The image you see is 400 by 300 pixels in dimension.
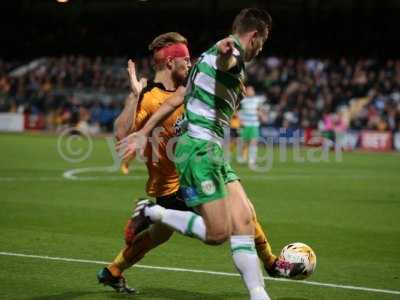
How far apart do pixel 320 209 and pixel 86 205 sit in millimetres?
3863

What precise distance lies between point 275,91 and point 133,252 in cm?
3253

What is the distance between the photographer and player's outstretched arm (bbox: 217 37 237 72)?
5859 mm

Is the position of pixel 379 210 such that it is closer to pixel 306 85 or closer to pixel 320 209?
pixel 320 209

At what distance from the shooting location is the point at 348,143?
35000 millimetres

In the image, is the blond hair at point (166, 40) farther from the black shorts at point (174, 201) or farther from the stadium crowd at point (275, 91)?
the stadium crowd at point (275, 91)

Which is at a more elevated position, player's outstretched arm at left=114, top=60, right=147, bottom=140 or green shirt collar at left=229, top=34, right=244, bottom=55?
green shirt collar at left=229, top=34, right=244, bottom=55

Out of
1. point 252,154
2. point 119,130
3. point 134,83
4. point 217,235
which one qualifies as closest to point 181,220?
point 217,235

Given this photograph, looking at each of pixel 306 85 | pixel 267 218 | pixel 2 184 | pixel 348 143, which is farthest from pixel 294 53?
pixel 267 218

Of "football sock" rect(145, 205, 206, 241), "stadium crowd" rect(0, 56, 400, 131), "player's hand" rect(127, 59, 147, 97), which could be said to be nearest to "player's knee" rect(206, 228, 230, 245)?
"football sock" rect(145, 205, 206, 241)

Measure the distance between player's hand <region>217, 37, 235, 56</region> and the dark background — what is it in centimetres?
3691

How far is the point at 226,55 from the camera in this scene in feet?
19.4

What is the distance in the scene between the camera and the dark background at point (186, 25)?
4256cm

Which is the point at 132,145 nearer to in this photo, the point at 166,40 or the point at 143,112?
the point at 143,112

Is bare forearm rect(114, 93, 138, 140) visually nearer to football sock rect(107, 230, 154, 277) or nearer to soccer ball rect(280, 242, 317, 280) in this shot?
football sock rect(107, 230, 154, 277)
